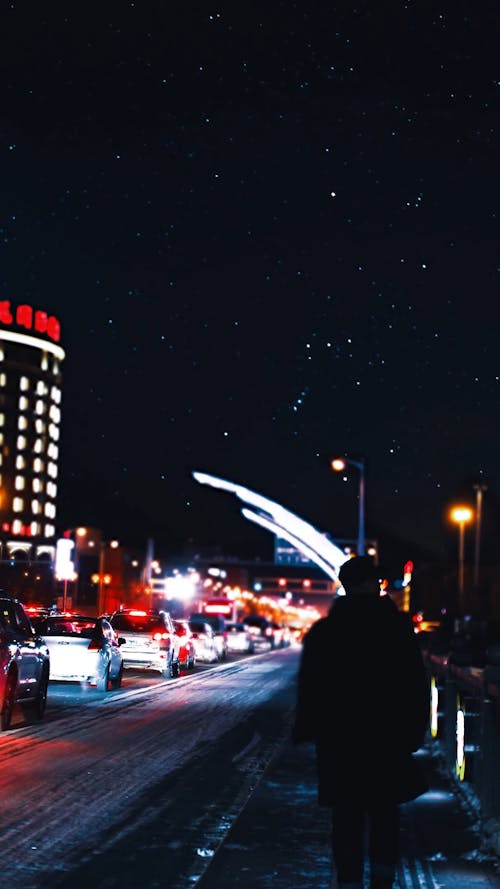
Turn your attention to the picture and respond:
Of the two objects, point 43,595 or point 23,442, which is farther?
point 23,442

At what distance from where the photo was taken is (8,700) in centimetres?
1959

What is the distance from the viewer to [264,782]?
48.5ft

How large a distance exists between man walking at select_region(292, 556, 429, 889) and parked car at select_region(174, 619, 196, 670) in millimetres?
34008

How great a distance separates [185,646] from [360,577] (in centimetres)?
3537

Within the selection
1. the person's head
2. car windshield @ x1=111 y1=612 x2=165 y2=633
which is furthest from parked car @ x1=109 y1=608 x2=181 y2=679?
the person's head

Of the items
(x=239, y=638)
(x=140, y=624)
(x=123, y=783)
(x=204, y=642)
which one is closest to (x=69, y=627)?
(x=140, y=624)

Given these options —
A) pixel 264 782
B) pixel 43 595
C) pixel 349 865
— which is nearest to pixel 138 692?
pixel 264 782

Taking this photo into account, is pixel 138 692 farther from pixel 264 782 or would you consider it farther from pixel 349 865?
pixel 349 865

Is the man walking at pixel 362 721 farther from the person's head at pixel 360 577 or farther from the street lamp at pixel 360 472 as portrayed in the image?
the street lamp at pixel 360 472

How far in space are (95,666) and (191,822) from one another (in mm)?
17642

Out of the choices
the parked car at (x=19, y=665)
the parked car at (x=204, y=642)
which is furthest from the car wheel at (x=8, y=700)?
the parked car at (x=204, y=642)

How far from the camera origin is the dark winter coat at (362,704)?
6.97 m

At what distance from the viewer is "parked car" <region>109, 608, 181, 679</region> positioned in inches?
1468

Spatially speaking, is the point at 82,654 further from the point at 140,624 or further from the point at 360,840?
the point at 360,840
